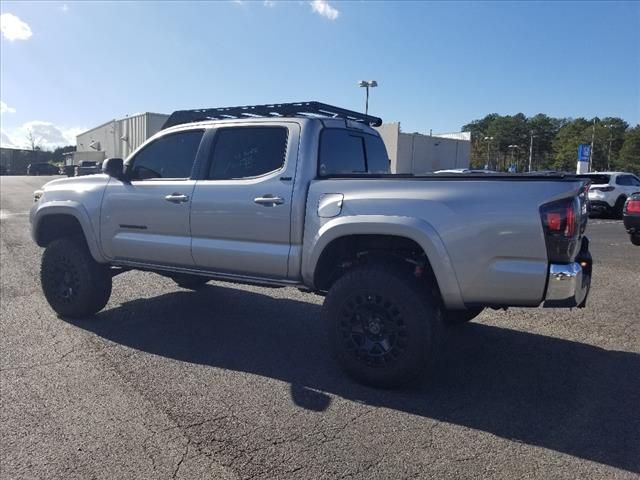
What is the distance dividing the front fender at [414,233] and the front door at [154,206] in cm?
162

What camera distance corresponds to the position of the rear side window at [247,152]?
189 inches

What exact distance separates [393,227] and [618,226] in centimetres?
1590

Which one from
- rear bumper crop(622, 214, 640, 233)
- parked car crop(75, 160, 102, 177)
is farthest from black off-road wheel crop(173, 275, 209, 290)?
rear bumper crop(622, 214, 640, 233)

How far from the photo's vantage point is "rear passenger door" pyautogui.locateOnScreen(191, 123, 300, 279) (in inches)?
181

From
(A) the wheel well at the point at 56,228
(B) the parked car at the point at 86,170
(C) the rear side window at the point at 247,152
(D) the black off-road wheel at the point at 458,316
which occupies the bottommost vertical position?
(D) the black off-road wheel at the point at 458,316

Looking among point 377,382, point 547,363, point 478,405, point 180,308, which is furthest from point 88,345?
point 547,363

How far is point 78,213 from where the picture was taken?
19.0ft

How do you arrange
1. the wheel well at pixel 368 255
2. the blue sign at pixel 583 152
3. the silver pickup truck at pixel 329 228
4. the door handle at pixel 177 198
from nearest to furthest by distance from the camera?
the silver pickup truck at pixel 329 228 < the wheel well at pixel 368 255 < the door handle at pixel 177 198 < the blue sign at pixel 583 152

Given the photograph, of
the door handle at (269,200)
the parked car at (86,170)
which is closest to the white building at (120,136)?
the parked car at (86,170)

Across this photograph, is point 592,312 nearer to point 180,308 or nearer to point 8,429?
point 180,308

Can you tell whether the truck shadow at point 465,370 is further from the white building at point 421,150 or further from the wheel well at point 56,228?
the white building at point 421,150

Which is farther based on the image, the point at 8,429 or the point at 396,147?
the point at 396,147

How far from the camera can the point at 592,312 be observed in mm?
6434

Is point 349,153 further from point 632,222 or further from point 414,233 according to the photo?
point 632,222
